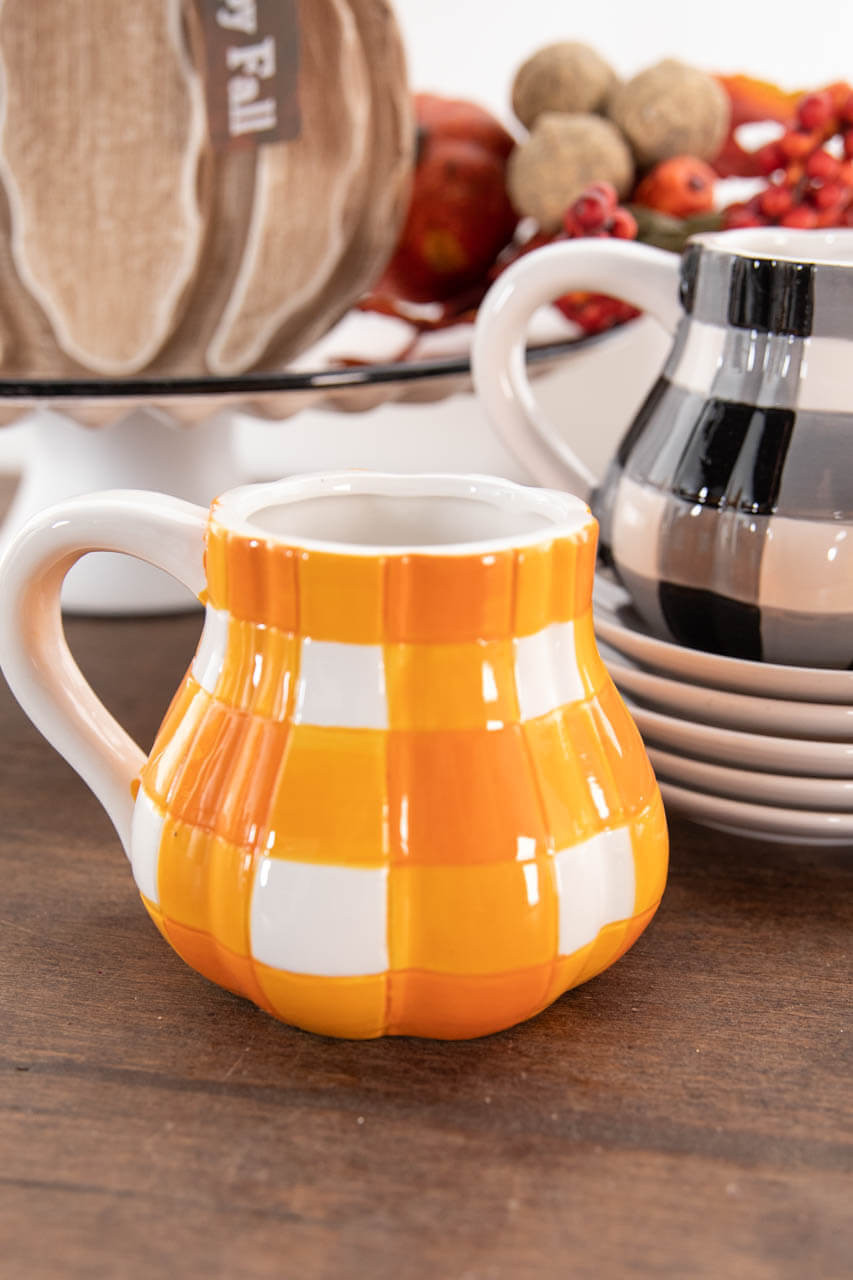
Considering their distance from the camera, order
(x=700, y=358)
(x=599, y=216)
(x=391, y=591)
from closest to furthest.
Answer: (x=391, y=591)
(x=700, y=358)
(x=599, y=216)

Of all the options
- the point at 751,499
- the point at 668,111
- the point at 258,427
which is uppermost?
the point at 668,111

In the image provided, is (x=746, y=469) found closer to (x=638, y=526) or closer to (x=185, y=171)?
(x=638, y=526)

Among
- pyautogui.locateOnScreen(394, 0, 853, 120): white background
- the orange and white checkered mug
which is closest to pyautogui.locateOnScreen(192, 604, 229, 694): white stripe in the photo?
the orange and white checkered mug

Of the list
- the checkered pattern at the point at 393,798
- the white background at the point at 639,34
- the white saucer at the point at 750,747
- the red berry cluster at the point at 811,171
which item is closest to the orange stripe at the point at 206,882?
the checkered pattern at the point at 393,798

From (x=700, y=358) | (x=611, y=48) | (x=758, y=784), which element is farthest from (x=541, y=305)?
(x=611, y=48)

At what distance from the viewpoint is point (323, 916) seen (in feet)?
0.91

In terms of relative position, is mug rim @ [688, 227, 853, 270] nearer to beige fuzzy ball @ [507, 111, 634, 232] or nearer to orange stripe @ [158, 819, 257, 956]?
beige fuzzy ball @ [507, 111, 634, 232]

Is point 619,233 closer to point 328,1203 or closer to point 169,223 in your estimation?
point 169,223

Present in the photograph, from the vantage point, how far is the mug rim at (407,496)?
0.92 feet

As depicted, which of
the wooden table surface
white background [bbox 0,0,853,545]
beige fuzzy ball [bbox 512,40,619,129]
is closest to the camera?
the wooden table surface

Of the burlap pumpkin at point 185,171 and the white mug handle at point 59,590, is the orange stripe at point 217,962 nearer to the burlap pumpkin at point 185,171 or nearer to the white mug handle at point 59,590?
the white mug handle at point 59,590

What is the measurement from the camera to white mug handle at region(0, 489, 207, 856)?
0.31 m

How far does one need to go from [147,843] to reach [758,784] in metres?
0.17

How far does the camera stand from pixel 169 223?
49 centimetres
